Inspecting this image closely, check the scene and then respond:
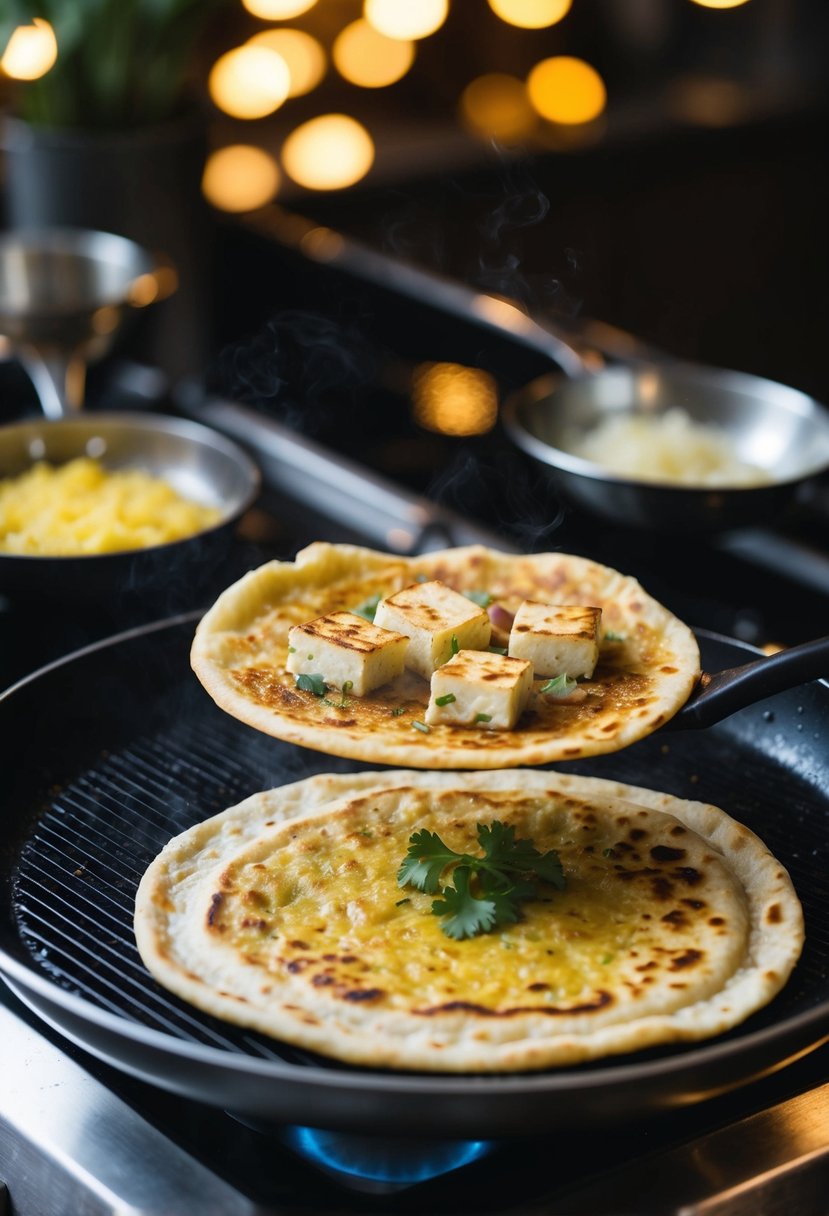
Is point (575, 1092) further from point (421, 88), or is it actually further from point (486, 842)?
point (421, 88)

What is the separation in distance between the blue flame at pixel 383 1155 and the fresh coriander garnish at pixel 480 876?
0.31 metres

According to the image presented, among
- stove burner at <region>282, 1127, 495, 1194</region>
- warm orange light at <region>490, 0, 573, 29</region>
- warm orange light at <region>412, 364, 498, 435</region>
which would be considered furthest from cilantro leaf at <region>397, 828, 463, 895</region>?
warm orange light at <region>490, 0, 573, 29</region>

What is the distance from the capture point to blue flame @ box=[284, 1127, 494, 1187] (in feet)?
6.52

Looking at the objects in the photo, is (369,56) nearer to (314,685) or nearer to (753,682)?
(314,685)

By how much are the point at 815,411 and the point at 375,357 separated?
68.4 inches

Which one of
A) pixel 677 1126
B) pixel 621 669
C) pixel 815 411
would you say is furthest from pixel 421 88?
pixel 677 1126

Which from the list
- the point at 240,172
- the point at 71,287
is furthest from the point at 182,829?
the point at 240,172

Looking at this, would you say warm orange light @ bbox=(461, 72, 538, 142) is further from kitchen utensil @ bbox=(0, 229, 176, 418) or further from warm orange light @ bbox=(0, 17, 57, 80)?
kitchen utensil @ bbox=(0, 229, 176, 418)

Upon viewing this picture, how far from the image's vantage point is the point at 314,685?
2.31m

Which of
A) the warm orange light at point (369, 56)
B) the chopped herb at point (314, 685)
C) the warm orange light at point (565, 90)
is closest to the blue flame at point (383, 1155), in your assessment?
the chopped herb at point (314, 685)

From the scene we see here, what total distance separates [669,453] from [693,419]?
1.40ft

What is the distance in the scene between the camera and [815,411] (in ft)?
13.0

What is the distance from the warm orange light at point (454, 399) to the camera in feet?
15.8

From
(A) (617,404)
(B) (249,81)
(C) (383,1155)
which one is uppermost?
(B) (249,81)
